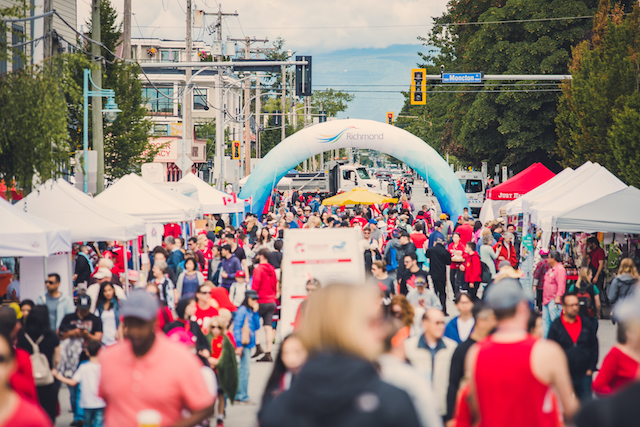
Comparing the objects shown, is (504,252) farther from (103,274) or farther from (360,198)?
(360,198)

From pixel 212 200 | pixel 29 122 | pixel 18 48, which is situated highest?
pixel 18 48

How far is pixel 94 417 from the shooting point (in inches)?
311

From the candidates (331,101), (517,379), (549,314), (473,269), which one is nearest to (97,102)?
(473,269)

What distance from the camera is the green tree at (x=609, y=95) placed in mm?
19922

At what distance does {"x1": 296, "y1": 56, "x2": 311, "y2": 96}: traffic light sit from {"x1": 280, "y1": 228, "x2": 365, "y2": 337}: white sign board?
12587 mm

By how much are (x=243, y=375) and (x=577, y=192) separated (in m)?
11.9

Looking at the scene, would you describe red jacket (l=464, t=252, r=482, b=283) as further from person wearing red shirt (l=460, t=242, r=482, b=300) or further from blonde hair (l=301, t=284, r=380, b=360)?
blonde hair (l=301, t=284, r=380, b=360)

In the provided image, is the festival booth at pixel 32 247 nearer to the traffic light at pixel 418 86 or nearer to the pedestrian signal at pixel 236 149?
the traffic light at pixel 418 86

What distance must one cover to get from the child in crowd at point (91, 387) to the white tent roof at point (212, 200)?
55.3 feet

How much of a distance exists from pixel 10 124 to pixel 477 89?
30.3 m

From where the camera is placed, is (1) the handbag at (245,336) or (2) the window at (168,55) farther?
(2) the window at (168,55)

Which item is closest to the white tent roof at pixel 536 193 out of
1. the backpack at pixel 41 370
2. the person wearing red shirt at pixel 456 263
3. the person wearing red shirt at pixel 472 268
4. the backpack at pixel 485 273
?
the person wearing red shirt at pixel 456 263

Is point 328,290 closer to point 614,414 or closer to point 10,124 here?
point 614,414

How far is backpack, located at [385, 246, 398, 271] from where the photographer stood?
16.1m
